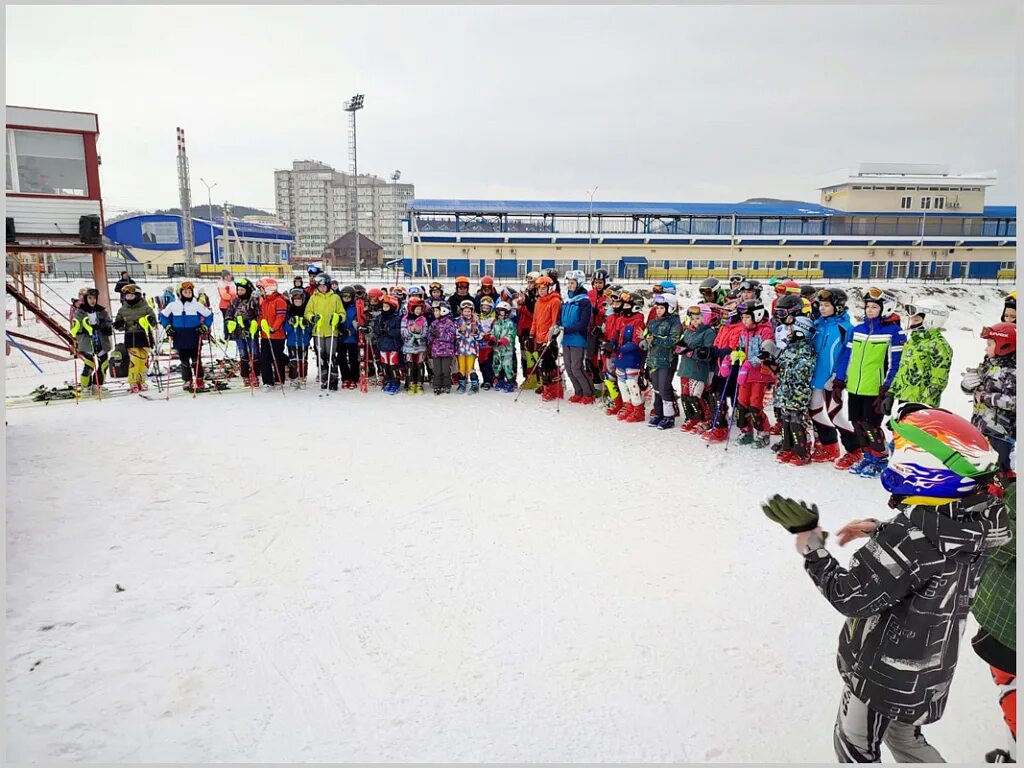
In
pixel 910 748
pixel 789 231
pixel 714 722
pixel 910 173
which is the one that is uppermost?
pixel 910 173

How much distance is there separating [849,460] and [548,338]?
4505 mm

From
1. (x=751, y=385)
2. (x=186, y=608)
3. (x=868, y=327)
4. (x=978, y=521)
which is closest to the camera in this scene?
(x=978, y=521)

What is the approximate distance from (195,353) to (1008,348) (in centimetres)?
1014

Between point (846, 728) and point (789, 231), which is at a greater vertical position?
point (789, 231)

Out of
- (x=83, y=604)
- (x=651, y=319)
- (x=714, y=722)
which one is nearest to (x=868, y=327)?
(x=651, y=319)

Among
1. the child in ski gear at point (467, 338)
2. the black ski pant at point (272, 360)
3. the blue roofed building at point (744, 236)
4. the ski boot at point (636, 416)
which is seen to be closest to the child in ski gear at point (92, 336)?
the black ski pant at point (272, 360)

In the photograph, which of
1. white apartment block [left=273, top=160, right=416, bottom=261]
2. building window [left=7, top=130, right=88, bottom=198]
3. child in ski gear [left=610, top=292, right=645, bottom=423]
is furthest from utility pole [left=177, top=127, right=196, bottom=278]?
white apartment block [left=273, top=160, right=416, bottom=261]

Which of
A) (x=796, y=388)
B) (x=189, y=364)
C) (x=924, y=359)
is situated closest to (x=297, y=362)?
(x=189, y=364)

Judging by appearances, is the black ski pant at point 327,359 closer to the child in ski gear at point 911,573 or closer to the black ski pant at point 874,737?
the child in ski gear at point 911,573

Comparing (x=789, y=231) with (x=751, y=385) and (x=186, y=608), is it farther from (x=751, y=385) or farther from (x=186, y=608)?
(x=186, y=608)

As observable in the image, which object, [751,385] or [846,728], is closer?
[846,728]

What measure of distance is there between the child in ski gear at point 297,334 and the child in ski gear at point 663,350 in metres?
5.56

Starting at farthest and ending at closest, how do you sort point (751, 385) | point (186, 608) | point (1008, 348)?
point (751, 385)
point (1008, 348)
point (186, 608)

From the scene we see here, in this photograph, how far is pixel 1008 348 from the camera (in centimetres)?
439
